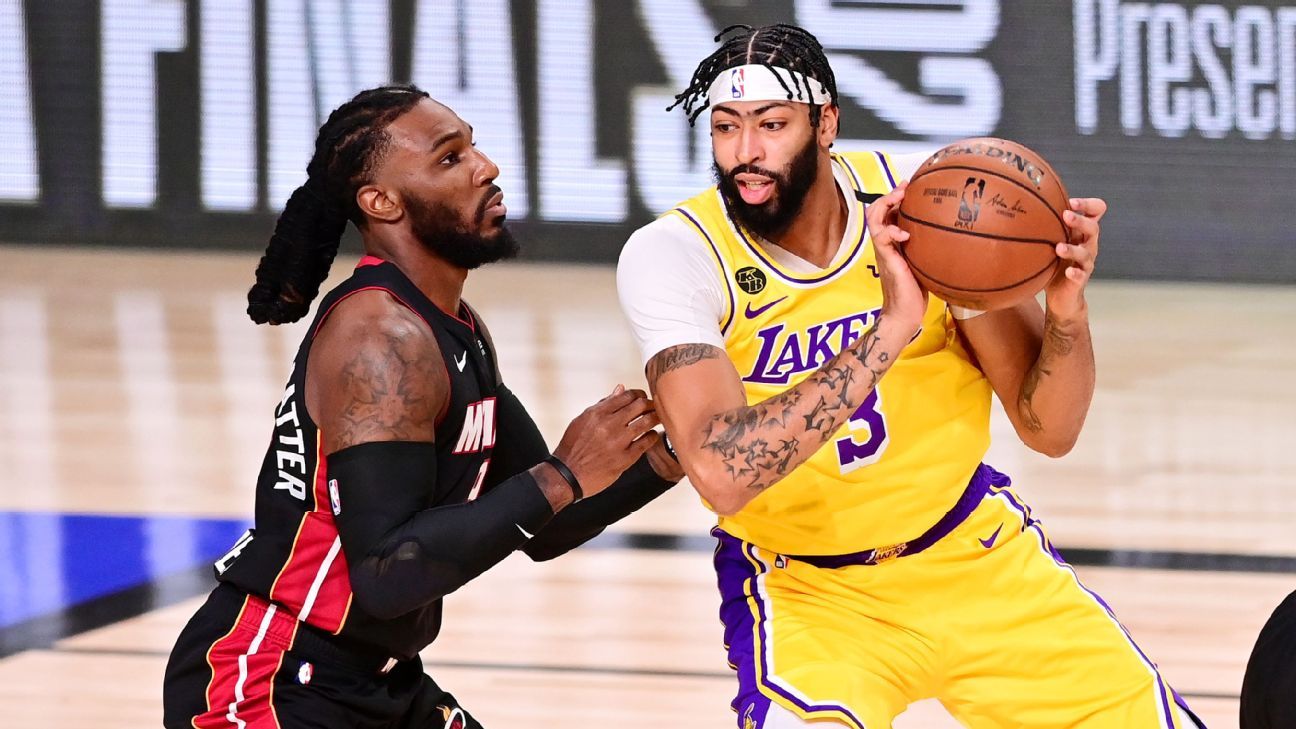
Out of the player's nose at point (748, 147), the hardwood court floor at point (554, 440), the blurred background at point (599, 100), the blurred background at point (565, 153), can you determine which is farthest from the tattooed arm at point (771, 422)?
the blurred background at point (599, 100)

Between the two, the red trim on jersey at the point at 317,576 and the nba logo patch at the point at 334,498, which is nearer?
the nba logo patch at the point at 334,498

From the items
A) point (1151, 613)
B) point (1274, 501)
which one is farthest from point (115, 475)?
point (1274, 501)

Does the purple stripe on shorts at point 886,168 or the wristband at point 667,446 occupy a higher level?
the purple stripe on shorts at point 886,168

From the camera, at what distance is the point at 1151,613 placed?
5.59 m

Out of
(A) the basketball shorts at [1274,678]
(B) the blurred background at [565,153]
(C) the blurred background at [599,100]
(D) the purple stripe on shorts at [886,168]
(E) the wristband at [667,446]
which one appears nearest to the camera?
(A) the basketball shorts at [1274,678]

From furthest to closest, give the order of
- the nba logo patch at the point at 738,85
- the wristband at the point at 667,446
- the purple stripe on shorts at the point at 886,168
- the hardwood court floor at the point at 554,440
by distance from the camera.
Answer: the hardwood court floor at the point at 554,440 < the purple stripe on shorts at the point at 886,168 < the wristband at the point at 667,446 < the nba logo patch at the point at 738,85

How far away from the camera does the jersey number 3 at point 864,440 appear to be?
3607 millimetres

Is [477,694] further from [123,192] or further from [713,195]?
[123,192]

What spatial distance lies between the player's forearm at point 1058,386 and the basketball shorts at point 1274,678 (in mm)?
749

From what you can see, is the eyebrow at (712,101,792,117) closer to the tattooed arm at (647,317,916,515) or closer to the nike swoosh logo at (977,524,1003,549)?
the tattooed arm at (647,317,916,515)

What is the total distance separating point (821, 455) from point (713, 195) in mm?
607

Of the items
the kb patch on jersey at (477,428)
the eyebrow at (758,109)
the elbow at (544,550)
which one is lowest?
the elbow at (544,550)

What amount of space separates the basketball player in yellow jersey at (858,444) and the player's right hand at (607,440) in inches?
2.1

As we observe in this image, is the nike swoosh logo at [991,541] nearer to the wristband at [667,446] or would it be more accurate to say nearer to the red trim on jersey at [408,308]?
the wristband at [667,446]
